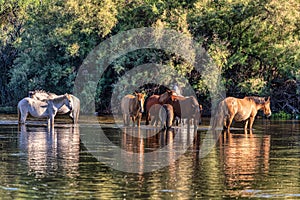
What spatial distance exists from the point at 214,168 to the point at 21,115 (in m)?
15.8

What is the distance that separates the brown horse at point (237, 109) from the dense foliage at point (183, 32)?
1055 cm

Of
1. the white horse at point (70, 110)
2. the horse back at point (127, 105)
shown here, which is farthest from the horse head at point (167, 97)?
the white horse at point (70, 110)

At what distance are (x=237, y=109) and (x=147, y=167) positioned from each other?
13.6 m

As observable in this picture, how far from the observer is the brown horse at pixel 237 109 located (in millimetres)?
28469

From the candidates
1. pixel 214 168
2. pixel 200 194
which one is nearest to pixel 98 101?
pixel 214 168

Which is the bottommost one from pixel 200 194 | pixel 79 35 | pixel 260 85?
pixel 200 194

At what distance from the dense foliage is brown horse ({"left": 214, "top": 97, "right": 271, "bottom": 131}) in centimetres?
1055

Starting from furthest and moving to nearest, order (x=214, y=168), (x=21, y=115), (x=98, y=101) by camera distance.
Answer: (x=98, y=101) → (x=21, y=115) → (x=214, y=168)

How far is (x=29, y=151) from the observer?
18.8 meters

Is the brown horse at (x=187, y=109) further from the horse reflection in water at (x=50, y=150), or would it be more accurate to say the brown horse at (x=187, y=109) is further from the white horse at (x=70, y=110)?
the white horse at (x=70, y=110)

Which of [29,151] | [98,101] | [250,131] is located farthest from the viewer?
[98,101]

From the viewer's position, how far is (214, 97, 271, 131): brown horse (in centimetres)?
2847

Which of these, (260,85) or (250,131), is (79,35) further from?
(250,131)

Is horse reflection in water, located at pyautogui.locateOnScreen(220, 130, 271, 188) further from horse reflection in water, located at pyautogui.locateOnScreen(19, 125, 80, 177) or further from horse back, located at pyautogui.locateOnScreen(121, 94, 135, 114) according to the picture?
horse back, located at pyautogui.locateOnScreen(121, 94, 135, 114)
